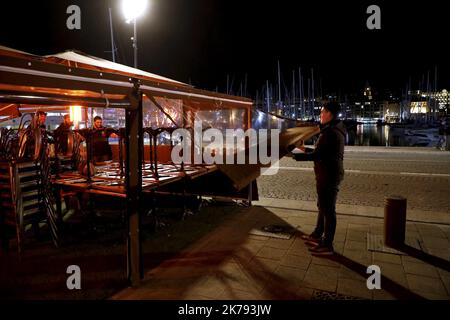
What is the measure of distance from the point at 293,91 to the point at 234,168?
6266 centimetres

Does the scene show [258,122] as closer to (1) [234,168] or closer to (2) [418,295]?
(1) [234,168]

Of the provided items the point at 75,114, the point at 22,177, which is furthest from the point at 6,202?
the point at 75,114

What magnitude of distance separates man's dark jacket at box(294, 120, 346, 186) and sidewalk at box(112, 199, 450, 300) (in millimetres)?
1411

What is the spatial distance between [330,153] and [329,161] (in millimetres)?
136

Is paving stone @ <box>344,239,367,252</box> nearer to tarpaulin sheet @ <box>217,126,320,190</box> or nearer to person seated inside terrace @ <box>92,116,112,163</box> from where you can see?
tarpaulin sheet @ <box>217,126,320,190</box>

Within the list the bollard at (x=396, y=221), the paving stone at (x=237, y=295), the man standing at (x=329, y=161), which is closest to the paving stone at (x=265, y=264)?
the paving stone at (x=237, y=295)

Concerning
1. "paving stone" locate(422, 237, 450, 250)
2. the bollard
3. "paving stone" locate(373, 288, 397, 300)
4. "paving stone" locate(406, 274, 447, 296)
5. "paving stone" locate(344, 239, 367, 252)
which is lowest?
"paving stone" locate(373, 288, 397, 300)

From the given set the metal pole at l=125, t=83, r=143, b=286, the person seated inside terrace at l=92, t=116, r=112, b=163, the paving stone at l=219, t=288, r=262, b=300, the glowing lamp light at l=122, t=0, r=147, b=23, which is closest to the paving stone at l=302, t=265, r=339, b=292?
the paving stone at l=219, t=288, r=262, b=300

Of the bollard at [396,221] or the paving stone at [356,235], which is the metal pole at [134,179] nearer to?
the paving stone at [356,235]

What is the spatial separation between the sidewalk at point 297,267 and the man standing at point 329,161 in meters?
0.60

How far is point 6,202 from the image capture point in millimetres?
5375

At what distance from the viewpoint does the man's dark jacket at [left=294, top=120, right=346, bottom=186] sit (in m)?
5.11

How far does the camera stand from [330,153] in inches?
201

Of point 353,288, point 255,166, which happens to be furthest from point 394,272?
point 255,166
